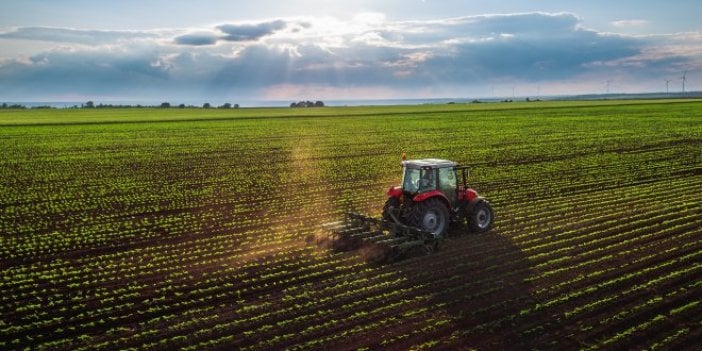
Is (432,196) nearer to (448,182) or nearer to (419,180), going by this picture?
(419,180)

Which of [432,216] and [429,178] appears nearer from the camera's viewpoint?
[432,216]

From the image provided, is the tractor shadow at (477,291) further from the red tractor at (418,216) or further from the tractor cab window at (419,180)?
the tractor cab window at (419,180)

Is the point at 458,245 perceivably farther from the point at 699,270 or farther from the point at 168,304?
the point at 168,304

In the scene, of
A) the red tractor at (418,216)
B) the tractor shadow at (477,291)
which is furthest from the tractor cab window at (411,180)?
the tractor shadow at (477,291)

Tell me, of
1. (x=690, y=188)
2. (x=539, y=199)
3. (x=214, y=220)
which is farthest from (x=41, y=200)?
(x=690, y=188)

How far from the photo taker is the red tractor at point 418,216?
14242mm

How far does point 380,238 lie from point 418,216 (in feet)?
3.78

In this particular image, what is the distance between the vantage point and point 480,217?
1596cm

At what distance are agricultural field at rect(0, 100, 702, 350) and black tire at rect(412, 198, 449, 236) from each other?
19.6 inches

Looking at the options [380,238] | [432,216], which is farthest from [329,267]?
[432,216]

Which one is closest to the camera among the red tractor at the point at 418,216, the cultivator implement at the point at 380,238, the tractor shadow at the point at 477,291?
the tractor shadow at the point at 477,291

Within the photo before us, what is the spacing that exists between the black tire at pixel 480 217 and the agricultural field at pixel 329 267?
0.25m

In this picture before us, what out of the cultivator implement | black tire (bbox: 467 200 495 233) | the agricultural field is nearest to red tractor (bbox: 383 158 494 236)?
black tire (bbox: 467 200 495 233)

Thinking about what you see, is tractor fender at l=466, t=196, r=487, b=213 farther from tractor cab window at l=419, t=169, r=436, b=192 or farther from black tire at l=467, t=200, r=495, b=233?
tractor cab window at l=419, t=169, r=436, b=192
